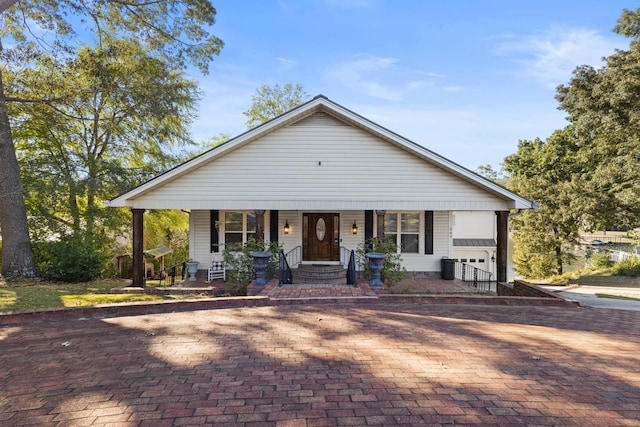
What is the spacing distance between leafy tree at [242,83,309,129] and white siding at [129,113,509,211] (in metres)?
17.4

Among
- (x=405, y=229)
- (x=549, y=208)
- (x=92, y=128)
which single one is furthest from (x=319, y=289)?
(x=549, y=208)

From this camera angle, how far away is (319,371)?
12.9 ft

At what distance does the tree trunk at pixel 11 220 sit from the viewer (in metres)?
11.4

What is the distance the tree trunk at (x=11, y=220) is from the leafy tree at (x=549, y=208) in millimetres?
27428

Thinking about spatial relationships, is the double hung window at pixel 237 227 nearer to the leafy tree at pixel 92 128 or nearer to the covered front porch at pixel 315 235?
the covered front porch at pixel 315 235

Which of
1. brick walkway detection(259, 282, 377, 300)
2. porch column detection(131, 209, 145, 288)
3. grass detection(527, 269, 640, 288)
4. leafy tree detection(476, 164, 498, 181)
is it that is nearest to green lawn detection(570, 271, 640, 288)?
grass detection(527, 269, 640, 288)

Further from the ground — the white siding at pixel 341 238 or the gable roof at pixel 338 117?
the gable roof at pixel 338 117

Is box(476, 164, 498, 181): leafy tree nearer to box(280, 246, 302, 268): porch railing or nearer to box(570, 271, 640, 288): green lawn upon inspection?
box(570, 271, 640, 288): green lawn

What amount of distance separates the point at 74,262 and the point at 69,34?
7.95m

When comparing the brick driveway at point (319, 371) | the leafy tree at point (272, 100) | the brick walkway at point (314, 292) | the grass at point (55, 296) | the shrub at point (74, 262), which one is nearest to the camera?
the brick driveway at point (319, 371)

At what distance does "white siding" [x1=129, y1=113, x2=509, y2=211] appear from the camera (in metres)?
10.3

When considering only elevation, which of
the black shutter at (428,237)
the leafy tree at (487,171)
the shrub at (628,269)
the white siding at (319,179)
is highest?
the leafy tree at (487,171)

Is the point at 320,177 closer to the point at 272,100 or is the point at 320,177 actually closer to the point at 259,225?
the point at 259,225

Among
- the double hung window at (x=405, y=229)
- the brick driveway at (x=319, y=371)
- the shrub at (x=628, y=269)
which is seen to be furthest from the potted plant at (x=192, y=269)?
the shrub at (x=628, y=269)
